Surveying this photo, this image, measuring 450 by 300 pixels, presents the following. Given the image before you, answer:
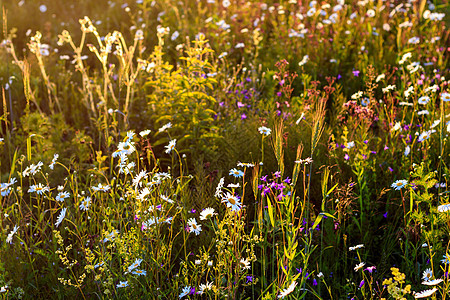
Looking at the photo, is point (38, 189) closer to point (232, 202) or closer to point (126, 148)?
point (126, 148)

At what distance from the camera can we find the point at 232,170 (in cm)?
229

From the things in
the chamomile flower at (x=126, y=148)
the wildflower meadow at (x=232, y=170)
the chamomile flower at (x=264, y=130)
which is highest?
the chamomile flower at (x=126, y=148)

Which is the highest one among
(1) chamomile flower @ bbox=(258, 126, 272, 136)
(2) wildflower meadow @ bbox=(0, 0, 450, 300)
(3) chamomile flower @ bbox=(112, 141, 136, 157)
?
(3) chamomile flower @ bbox=(112, 141, 136, 157)

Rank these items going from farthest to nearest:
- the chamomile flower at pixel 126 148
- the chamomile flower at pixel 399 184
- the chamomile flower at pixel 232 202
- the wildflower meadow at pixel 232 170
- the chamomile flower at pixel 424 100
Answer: the chamomile flower at pixel 424 100
the chamomile flower at pixel 399 184
the chamomile flower at pixel 126 148
the wildflower meadow at pixel 232 170
the chamomile flower at pixel 232 202

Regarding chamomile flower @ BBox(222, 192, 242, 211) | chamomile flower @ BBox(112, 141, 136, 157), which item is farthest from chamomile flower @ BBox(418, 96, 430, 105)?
chamomile flower @ BBox(112, 141, 136, 157)

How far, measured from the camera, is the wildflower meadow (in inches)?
82.2

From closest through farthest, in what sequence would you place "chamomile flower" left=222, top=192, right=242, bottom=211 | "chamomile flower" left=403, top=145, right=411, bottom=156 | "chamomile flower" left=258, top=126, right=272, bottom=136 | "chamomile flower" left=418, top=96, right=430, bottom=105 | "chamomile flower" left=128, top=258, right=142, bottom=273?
"chamomile flower" left=222, top=192, right=242, bottom=211
"chamomile flower" left=128, top=258, right=142, bottom=273
"chamomile flower" left=258, top=126, right=272, bottom=136
"chamomile flower" left=403, top=145, right=411, bottom=156
"chamomile flower" left=418, top=96, right=430, bottom=105

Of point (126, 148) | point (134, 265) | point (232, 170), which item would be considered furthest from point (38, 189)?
point (232, 170)

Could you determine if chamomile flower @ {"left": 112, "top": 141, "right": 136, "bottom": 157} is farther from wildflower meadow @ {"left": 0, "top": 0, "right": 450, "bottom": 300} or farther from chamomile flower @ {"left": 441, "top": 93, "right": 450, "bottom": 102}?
chamomile flower @ {"left": 441, "top": 93, "right": 450, "bottom": 102}

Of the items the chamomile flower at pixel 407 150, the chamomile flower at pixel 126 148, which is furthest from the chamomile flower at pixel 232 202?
the chamomile flower at pixel 407 150

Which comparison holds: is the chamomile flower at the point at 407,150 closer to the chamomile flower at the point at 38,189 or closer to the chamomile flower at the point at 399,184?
the chamomile flower at the point at 399,184

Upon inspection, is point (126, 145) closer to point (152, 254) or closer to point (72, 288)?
point (152, 254)

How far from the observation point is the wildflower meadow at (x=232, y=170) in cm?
209

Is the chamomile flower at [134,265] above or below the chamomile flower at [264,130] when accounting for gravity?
below
